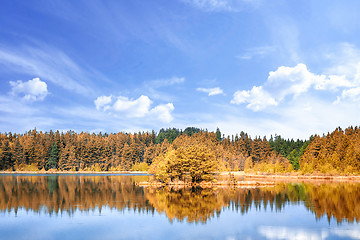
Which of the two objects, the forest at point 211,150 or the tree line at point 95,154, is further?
the tree line at point 95,154

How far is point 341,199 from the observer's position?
3991 cm

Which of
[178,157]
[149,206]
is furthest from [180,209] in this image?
[178,157]

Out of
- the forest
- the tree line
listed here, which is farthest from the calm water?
the tree line

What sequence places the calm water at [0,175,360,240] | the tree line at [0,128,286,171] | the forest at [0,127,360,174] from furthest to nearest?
the tree line at [0,128,286,171] → the forest at [0,127,360,174] → the calm water at [0,175,360,240]

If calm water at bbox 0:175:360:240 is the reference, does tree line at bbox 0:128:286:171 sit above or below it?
above

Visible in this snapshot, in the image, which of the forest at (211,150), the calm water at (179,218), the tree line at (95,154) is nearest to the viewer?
the calm water at (179,218)

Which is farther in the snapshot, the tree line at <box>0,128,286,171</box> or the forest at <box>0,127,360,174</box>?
the tree line at <box>0,128,286,171</box>

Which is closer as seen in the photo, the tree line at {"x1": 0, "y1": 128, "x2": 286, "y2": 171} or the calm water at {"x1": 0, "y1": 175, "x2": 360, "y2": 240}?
the calm water at {"x1": 0, "y1": 175, "x2": 360, "y2": 240}

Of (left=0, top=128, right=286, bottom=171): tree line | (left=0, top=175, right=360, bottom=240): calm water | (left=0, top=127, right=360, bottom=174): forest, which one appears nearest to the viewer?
(left=0, top=175, right=360, bottom=240): calm water

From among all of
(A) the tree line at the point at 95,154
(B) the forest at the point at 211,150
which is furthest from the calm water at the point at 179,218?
(A) the tree line at the point at 95,154

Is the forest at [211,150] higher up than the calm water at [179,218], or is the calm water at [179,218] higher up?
the forest at [211,150]

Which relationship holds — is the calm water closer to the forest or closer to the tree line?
the forest

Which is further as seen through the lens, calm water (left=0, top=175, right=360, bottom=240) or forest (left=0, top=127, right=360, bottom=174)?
forest (left=0, top=127, right=360, bottom=174)

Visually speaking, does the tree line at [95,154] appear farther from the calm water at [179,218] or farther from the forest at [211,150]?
the calm water at [179,218]
